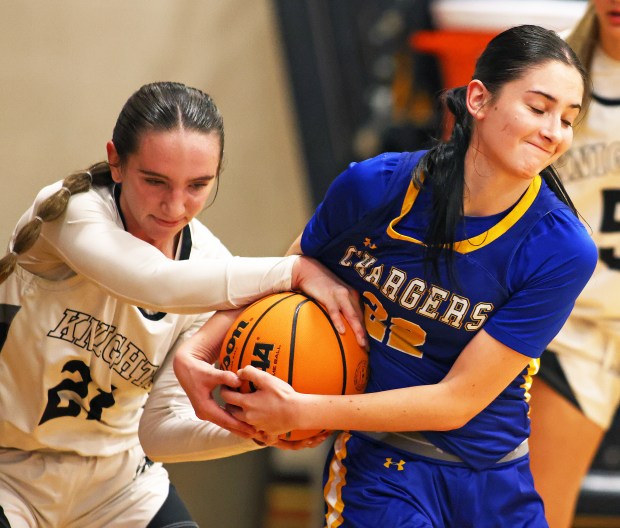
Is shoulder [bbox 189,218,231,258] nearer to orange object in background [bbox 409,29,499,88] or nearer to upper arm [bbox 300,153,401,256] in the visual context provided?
upper arm [bbox 300,153,401,256]

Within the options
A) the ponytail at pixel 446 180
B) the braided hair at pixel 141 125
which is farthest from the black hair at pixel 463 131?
the braided hair at pixel 141 125

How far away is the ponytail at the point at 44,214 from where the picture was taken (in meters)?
2.55

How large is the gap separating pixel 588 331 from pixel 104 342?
159cm

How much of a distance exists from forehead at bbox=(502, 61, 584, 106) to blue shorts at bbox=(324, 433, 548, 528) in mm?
826

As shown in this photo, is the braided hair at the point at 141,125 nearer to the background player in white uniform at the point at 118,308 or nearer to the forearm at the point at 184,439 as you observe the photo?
the background player in white uniform at the point at 118,308

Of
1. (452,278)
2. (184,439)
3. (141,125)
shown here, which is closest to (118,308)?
(184,439)

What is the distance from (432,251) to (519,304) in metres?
0.22

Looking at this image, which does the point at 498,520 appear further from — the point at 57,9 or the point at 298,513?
the point at 298,513

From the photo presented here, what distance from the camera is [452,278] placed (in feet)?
7.55

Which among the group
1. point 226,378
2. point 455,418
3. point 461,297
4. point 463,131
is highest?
point 463,131

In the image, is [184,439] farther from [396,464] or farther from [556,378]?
[556,378]

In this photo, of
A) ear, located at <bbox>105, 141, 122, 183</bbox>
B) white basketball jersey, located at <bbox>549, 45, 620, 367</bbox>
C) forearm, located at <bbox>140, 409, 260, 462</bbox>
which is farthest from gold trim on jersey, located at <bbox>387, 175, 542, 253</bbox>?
white basketball jersey, located at <bbox>549, 45, 620, 367</bbox>

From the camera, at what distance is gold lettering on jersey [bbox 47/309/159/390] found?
2701 millimetres

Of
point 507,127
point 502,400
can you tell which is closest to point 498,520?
point 502,400
